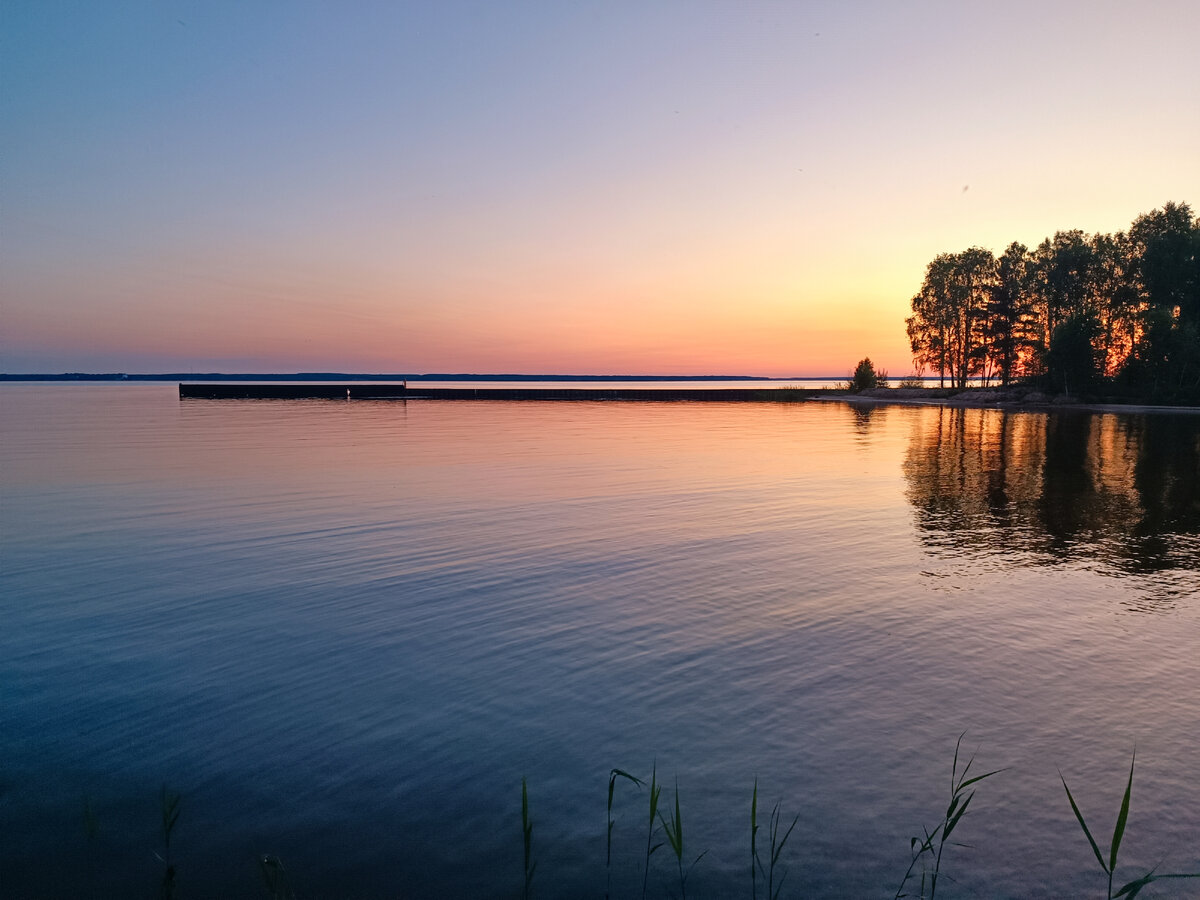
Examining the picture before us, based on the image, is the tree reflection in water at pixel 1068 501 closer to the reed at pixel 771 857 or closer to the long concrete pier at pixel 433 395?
the reed at pixel 771 857

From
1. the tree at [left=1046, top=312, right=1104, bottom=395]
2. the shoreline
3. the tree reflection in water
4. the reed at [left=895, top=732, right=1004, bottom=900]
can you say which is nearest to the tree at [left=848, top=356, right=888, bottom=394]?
the shoreline

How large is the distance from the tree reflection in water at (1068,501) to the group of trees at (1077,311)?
152 ft

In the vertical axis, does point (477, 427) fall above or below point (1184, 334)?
below

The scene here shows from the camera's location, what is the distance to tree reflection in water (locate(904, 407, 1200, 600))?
17.9m

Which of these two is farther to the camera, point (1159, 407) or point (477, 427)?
point (1159, 407)

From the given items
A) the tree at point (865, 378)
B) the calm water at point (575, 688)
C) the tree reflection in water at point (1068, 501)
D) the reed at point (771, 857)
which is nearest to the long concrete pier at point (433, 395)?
the tree at point (865, 378)

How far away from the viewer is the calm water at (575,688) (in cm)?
651

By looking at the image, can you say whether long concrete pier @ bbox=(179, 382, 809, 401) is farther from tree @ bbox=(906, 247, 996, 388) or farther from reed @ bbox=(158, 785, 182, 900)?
reed @ bbox=(158, 785, 182, 900)

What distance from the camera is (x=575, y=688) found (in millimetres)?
9961

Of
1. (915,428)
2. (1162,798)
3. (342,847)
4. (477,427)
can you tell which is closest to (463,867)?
(342,847)

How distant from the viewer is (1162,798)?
717cm

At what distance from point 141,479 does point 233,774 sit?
28.6 meters

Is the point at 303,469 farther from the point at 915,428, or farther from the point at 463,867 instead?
the point at 915,428

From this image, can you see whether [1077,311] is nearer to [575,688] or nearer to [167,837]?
[575,688]
